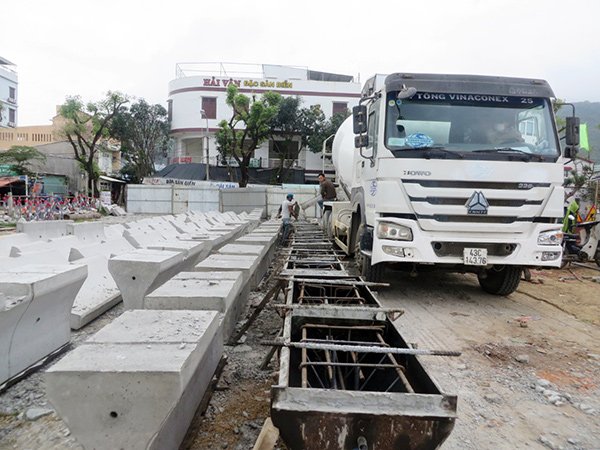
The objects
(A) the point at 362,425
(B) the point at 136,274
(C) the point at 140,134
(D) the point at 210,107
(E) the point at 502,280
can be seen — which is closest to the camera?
(A) the point at 362,425

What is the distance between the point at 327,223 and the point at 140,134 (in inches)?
1300

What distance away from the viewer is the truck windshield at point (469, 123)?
19.6 feet

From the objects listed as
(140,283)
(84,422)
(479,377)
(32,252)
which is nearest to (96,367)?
(84,422)

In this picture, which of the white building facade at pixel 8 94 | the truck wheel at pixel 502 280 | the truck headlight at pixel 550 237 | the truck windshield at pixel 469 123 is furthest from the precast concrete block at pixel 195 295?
the white building facade at pixel 8 94

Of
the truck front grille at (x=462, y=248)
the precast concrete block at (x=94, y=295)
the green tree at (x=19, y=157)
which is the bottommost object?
the precast concrete block at (x=94, y=295)

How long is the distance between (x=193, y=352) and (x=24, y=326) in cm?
205

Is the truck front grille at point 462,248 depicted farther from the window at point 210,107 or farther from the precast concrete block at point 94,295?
the window at point 210,107

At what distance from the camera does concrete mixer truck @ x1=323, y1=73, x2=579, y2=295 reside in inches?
227

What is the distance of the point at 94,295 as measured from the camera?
220 inches

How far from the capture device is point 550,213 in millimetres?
5879

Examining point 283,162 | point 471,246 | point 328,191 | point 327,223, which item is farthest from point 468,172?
point 283,162

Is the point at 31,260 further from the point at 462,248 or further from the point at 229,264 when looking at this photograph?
the point at 462,248

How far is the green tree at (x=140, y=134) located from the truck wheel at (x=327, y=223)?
3060 centimetres

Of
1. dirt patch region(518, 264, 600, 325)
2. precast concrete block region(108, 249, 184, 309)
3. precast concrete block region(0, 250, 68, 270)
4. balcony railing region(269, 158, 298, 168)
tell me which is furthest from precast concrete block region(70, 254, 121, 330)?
balcony railing region(269, 158, 298, 168)
